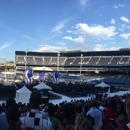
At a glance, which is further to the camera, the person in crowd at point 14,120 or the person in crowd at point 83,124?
the person in crowd at point 14,120

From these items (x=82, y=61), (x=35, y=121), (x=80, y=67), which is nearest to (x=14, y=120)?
(x=35, y=121)

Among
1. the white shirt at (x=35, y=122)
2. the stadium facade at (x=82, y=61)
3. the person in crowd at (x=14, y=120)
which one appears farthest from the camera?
the stadium facade at (x=82, y=61)

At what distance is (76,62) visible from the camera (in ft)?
238

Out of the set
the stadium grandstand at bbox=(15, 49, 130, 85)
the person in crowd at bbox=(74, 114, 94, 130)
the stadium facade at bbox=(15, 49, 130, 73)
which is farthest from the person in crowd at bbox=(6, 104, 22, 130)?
the stadium facade at bbox=(15, 49, 130, 73)

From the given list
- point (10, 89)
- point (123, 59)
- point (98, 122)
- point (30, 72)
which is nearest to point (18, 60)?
point (123, 59)

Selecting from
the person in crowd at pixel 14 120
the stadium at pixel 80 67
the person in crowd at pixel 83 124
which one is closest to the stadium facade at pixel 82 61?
the stadium at pixel 80 67

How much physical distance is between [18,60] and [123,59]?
41.1 m

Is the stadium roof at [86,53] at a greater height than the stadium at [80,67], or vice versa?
the stadium roof at [86,53]

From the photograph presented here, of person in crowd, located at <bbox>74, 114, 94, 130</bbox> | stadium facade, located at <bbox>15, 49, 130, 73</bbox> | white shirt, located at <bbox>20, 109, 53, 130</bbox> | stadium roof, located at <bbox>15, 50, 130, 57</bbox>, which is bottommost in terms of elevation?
white shirt, located at <bbox>20, 109, 53, 130</bbox>

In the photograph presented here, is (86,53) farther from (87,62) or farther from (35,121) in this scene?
(35,121)

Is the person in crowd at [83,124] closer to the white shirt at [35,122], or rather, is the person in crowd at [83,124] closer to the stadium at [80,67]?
the white shirt at [35,122]

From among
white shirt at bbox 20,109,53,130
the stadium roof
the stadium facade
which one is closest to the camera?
white shirt at bbox 20,109,53,130

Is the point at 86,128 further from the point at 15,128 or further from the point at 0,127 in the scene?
the point at 0,127

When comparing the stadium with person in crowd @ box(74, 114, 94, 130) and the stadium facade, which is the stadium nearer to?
the stadium facade
